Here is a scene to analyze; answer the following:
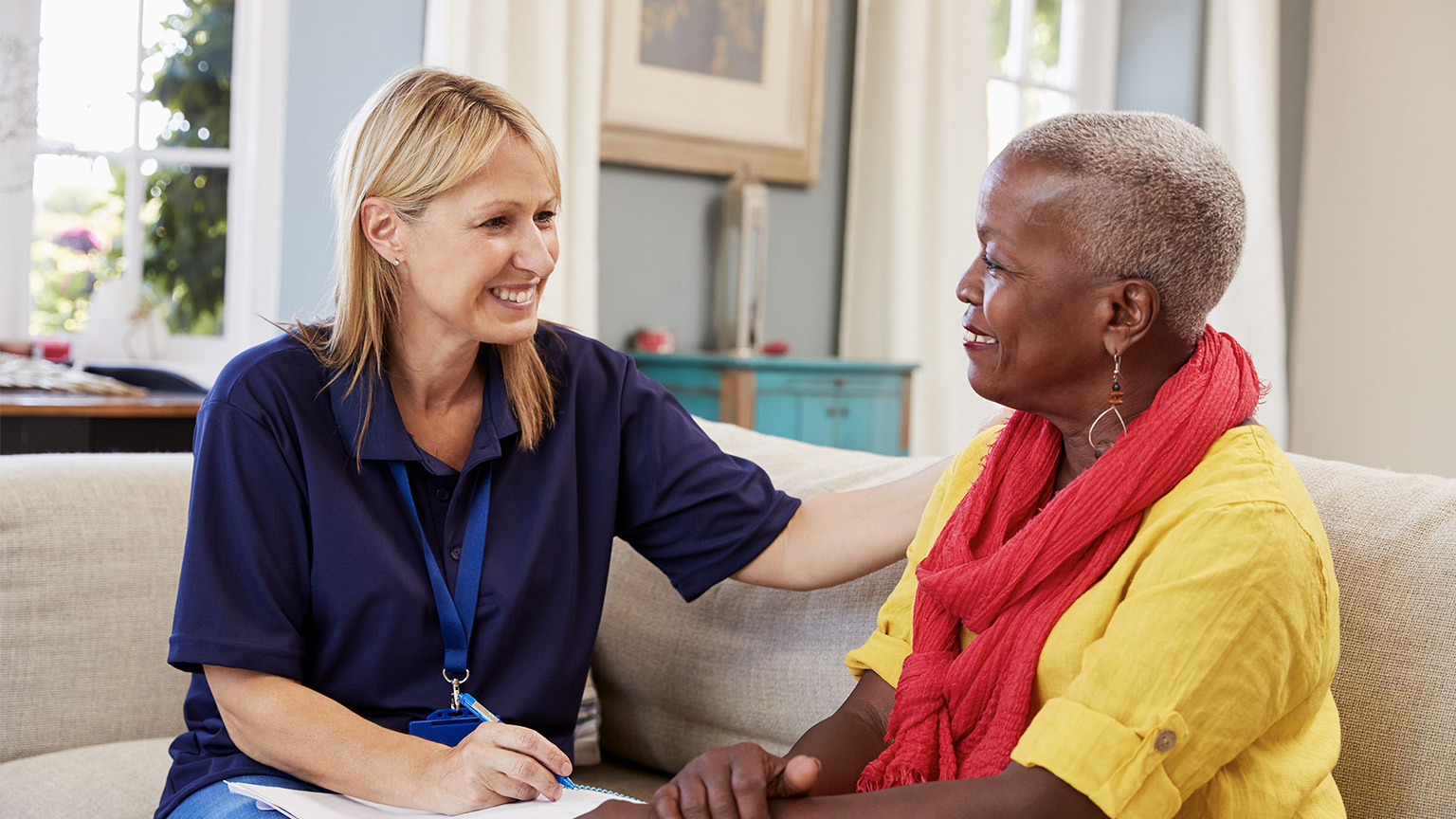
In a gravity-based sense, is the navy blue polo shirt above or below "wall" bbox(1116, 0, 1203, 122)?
below

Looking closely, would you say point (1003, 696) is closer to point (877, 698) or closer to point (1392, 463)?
point (877, 698)

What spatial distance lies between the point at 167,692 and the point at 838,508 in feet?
3.45

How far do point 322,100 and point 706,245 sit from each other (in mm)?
1370

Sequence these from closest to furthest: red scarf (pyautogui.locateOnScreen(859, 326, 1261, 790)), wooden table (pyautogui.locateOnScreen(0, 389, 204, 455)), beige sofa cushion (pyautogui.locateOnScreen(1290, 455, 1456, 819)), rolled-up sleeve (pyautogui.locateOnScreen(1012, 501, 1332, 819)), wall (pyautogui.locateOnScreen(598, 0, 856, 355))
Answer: rolled-up sleeve (pyautogui.locateOnScreen(1012, 501, 1332, 819)) → red scarf (pyautogui.locateOnScreen(859, 326, 1261, 790)) → beige sofa cushion (pyautogui.locateOnScreen(1290, 455, 1456, 819)) → wooden table (pyautogui.locateOnScreen(0, 389, 204, 455)) → wall (pyautogui.locateOnScreen(598, 0, 856, 355))

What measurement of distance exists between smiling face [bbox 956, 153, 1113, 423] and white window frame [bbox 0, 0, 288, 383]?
2810 millimetres

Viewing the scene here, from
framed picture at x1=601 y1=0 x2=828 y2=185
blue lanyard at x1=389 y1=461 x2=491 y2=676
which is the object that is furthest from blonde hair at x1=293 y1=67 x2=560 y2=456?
framed picture at x1=601 y1=0 x2=828 y2=185

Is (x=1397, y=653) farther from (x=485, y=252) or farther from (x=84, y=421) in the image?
(x=84, y=421)

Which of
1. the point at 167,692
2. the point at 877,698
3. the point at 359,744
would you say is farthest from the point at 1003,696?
the point at 167,692

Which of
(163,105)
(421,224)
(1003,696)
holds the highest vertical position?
(163,105)

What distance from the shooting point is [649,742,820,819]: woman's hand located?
0.98m

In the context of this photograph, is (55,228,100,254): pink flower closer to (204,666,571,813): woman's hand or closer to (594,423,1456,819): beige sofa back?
(594,423,1456,819): beige sofa back

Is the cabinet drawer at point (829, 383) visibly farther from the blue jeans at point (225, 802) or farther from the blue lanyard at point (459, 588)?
the blue jeans at point (225, 802)

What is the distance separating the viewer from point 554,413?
1522 mm

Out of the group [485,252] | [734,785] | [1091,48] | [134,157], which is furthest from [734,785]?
[1091,48]
